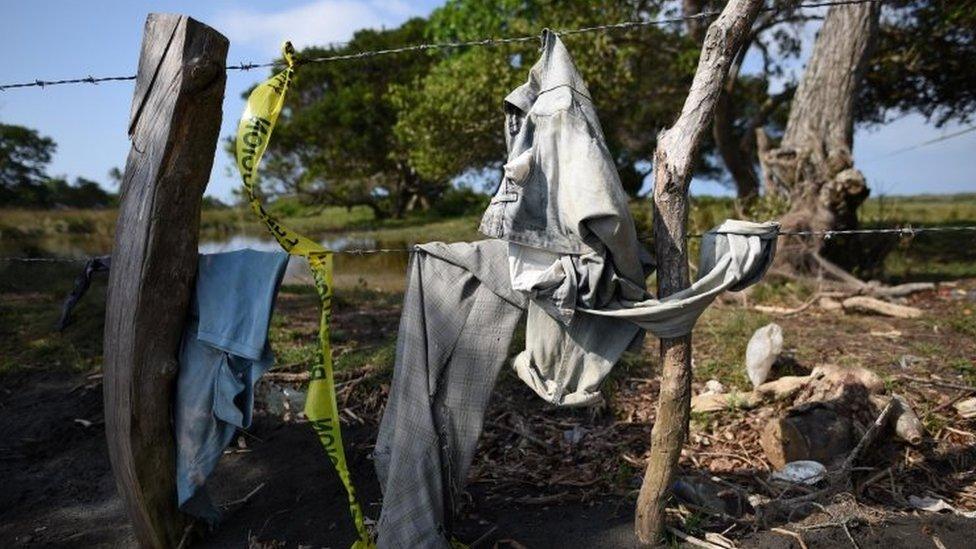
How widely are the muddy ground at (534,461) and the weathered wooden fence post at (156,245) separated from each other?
602 mm

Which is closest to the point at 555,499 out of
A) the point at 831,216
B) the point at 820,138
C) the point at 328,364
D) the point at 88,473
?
the point at 328,364

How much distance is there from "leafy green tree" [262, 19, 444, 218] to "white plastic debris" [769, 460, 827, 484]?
16.3 metres

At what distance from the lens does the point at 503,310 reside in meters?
2.71

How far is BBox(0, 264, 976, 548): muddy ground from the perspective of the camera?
3.13 metres

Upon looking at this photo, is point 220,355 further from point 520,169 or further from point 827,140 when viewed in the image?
point 827,140

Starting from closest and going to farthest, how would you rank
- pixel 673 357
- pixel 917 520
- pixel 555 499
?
pixel 673 357 < pixel 917 520 < pixel 555 499

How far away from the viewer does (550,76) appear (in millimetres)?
2561

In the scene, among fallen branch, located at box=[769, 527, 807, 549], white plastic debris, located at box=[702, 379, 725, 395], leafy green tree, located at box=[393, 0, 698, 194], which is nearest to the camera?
fallen branch, located at box=[769, 527, 807, 549]

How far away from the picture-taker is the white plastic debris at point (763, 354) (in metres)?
4.48

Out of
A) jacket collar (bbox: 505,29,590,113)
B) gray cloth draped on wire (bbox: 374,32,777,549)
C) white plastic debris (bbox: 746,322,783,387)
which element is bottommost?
white plastic debris (bbox: 746,322,783,387)

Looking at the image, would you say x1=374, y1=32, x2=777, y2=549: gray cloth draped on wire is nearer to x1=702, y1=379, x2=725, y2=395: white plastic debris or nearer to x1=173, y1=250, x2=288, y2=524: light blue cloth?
x1=173, y1=250, x2=288, y2=524: light blue cloth

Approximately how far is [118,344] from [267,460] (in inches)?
57.3

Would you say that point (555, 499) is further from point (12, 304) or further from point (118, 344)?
point (12, 304)

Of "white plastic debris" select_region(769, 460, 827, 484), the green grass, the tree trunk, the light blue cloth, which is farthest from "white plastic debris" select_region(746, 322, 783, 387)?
the green grass
